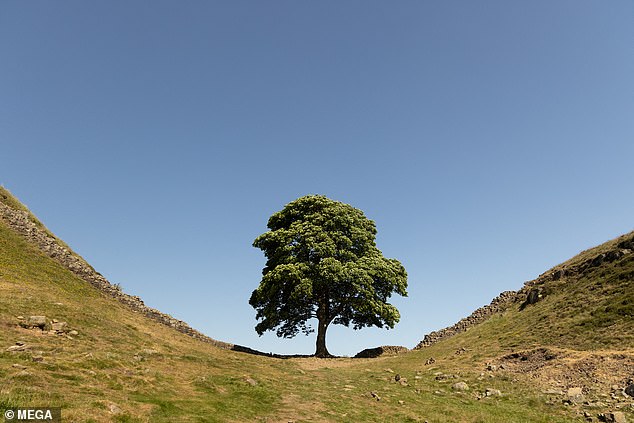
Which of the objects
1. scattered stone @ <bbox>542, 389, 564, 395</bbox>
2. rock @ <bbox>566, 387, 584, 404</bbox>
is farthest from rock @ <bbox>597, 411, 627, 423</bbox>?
scattered stone @ <bbox>542, 389, 564, 395</bbox>

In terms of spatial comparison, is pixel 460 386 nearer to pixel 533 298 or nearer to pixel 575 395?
pixel 575 395

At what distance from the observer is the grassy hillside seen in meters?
13.9

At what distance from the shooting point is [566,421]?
1653 centimetres

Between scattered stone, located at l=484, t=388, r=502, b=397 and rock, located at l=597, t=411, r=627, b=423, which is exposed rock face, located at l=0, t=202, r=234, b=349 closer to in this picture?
scattered stone, located at l=484, t=388, r=502, b=397

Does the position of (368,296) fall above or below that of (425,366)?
above

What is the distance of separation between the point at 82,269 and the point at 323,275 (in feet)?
84.4

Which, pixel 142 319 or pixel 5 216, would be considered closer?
pixel 142 319

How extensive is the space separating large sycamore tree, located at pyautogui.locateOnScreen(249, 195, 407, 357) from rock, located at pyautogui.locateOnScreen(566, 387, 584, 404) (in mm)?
25003

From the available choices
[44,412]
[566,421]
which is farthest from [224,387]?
[566,421]

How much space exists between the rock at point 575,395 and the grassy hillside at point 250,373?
0.30 m

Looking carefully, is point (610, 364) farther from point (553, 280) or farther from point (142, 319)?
point (142, 319)

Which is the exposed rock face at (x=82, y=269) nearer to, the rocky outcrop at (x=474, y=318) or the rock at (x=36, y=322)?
the rock at (x=36, y=322)

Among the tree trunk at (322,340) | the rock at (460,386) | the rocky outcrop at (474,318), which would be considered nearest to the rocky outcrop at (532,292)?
the rocky outcrop at (474,318)

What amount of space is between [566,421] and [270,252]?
120 feet
